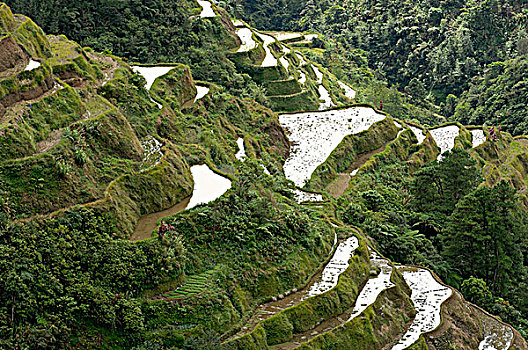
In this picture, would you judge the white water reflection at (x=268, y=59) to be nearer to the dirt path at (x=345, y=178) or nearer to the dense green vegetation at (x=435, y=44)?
the dirt path at (x=345, y=178)

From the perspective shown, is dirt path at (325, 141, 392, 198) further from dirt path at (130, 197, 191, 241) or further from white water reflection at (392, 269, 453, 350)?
dirt path at (130, 197, 191, 241)

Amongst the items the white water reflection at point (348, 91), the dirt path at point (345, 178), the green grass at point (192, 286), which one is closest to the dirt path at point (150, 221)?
the green grass at point (192, 286)

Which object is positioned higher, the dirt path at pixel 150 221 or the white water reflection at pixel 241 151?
the dirt path at pixel 150 221

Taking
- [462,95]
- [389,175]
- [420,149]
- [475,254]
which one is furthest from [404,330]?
[462,95]

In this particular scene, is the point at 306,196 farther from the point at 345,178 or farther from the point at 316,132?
the point at 316,132

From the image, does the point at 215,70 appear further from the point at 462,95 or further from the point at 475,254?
the point at 462,95

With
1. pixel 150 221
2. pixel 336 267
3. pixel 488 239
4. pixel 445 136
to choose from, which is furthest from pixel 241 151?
pixel 445 136

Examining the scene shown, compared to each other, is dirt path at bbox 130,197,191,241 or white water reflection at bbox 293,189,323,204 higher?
dirt path at bbox 130,197,191,241

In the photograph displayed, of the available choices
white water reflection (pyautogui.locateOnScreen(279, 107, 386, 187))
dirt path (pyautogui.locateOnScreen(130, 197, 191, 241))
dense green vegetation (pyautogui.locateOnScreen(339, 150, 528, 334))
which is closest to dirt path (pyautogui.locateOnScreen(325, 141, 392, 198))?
dense green vegetation (pyautogui.locateOnScreen(339, 150, 528, 334))
